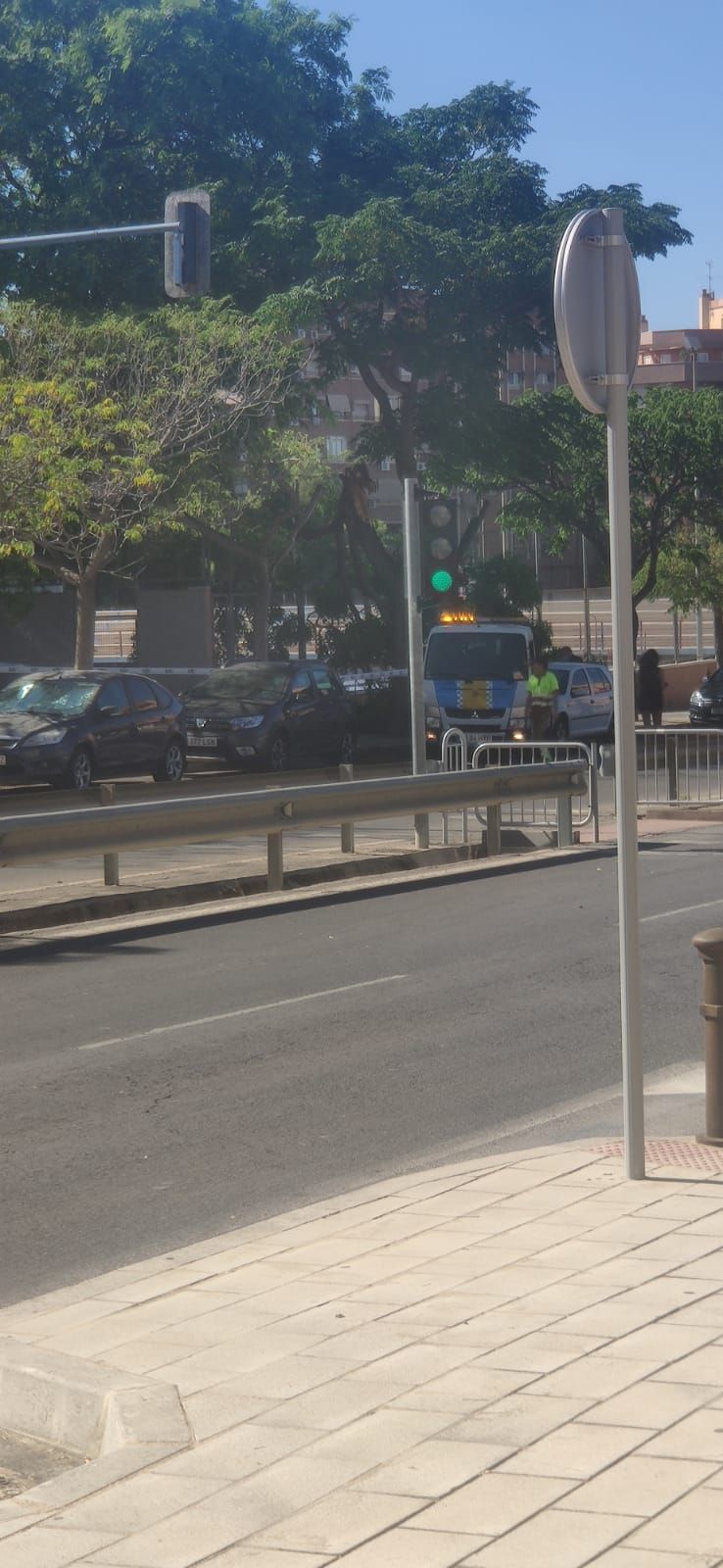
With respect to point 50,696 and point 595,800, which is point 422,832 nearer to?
point 595,800

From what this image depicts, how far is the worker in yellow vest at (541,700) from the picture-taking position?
3200cm

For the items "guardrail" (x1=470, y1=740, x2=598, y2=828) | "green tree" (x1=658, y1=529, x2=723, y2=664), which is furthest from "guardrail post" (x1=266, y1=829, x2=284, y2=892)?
"green tree" (x1=658, y1=529, x2=723, y2=664)

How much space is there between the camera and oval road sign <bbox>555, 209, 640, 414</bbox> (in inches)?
243

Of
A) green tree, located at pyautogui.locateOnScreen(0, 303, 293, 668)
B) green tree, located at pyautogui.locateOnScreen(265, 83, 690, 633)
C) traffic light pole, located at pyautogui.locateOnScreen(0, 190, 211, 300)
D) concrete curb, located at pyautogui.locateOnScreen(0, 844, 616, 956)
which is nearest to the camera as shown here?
concrete curb, located at pyautogui.locateOnScreen(0, 844, 616, 956)

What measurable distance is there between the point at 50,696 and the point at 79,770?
1371 mm

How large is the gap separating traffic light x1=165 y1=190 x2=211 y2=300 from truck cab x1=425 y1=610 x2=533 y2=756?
16.4 meters

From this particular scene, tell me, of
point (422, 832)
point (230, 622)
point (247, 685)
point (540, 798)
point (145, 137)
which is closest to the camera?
point (422, 832)

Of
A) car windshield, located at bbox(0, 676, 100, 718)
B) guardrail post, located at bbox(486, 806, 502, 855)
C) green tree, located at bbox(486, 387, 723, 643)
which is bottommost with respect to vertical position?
guardrail post, located at bbox(486, 806, 502, 855)

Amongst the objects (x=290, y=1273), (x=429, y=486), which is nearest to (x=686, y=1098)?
(x=290, y=1273)

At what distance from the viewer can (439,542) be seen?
1981 centimetres

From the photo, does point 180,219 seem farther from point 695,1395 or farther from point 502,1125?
point 695,1395

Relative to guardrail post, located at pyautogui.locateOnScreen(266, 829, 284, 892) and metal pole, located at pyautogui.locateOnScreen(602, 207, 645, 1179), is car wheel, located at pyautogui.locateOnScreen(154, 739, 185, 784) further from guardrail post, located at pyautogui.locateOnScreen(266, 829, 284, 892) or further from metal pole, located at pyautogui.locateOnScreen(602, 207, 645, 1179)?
metal pole, located at pyautogui.locateOnScreen(602, 207, 645, 1179)

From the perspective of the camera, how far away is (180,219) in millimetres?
17797

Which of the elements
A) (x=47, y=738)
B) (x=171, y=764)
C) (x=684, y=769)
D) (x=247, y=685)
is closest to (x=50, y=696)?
(x=47, y=738)
